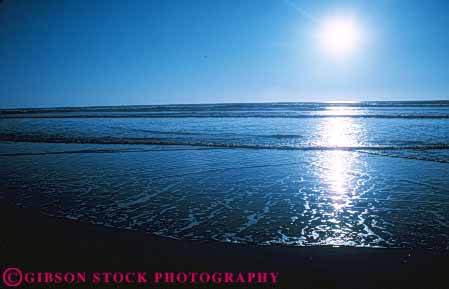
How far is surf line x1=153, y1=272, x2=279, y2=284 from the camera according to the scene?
8.32 feet

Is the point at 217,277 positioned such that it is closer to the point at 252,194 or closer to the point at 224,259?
the point at 224,259

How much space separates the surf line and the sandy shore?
46 millimetres

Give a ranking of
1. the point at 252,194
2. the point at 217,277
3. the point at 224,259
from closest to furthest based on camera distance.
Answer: the point at 217,277, the point at 224,259, the point at 252,194

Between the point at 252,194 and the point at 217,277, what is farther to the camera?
the point at 252,194

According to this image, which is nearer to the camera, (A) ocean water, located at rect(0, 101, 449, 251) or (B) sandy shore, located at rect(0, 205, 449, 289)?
(B) sandy shore, located at rect(0, 205, 449, 289)

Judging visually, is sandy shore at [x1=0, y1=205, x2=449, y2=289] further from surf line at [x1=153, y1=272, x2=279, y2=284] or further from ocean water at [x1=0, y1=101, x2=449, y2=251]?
ocean water at [x1=0, y1=101, x2=449, y2=251]

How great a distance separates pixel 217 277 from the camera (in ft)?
8.50

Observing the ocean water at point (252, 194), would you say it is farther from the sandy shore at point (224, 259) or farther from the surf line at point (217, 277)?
the surf line at point (217, 277)

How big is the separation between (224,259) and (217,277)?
10.8 inches

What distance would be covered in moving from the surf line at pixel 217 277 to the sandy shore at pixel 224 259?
0.05 m

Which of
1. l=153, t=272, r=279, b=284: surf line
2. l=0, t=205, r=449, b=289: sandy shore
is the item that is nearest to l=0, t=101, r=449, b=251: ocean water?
l=0, t=205, r=449, b=289: sandy shore

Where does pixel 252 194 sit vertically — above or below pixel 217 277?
above

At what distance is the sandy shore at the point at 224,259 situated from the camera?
253 cm

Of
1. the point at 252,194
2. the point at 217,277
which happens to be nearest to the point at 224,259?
the point at 217,277
